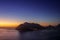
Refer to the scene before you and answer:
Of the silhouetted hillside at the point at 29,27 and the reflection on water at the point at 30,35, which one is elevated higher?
the silhouetted hillside at the point at 29,27

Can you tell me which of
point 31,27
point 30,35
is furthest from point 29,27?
point 30,35

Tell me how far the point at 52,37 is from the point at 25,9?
27.2 inches

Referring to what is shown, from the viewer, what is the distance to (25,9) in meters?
2.67

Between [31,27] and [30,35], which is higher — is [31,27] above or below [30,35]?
above

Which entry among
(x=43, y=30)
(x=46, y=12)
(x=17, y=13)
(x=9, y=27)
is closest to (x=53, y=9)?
(x=46, y=12)

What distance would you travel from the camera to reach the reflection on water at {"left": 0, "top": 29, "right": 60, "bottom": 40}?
2.58 meters

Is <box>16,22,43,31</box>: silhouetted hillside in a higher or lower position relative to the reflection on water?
higher

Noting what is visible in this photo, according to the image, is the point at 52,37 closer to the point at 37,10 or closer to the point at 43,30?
the point at 43,30

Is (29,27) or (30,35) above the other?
(29,27)

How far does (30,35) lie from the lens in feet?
8.55

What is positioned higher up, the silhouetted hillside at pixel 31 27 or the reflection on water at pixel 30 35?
the silhouetted hillside at pixel 31 27

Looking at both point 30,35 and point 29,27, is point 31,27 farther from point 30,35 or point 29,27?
point 30,35

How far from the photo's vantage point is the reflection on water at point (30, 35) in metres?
2.58

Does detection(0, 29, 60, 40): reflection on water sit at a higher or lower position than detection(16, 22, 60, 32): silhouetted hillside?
lower
